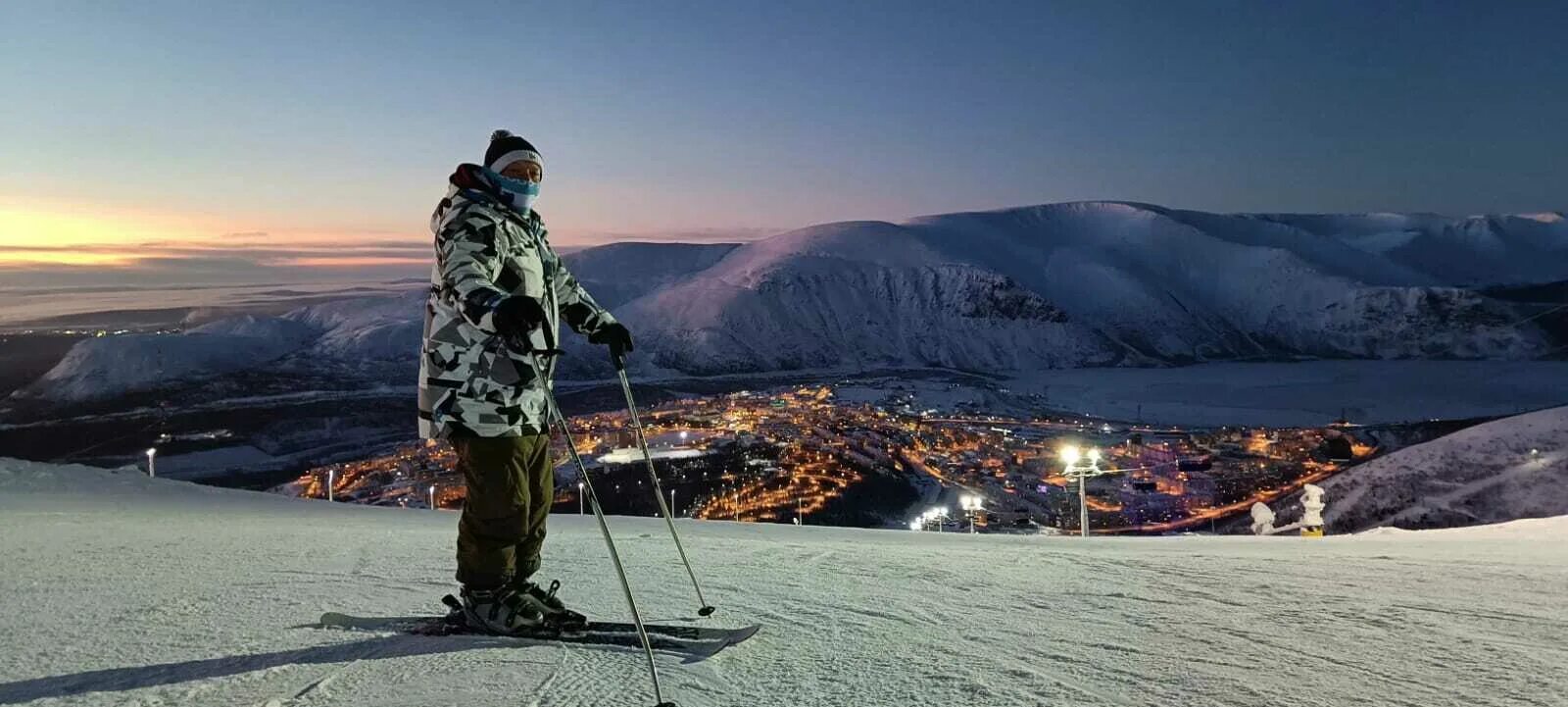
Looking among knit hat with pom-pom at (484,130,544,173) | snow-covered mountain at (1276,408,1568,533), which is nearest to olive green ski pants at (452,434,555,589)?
knit hat with pom-pom at (484,130,544,173)

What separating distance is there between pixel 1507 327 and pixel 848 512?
218227mm

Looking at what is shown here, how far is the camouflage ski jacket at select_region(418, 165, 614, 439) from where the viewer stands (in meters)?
3.05

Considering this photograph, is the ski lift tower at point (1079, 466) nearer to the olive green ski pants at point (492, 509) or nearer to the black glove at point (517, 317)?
the olive green ski pants at point (492, 509)

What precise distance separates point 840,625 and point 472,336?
1.64 m

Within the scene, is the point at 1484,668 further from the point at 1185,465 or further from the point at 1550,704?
the point at 1185,465

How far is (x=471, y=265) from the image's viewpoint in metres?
2.98

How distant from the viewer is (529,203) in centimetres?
340

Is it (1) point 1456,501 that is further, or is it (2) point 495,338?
(1) point 1456,501

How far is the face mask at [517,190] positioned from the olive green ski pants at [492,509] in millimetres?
865

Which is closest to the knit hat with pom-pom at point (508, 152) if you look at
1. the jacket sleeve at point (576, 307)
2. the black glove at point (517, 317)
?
the jacket sleeve at point (576, 307)

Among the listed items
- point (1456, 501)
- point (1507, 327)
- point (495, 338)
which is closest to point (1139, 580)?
point (495, 338)

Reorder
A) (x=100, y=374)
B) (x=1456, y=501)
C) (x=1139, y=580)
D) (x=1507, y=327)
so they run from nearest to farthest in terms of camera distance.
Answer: (x=1139, y=580) → (x=1456, y=501) → (x=100, y=374) → (x=1507, y=327)

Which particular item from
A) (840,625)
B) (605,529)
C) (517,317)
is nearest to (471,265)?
(517,317)

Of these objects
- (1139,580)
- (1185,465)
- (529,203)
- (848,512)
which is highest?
(529,203)
